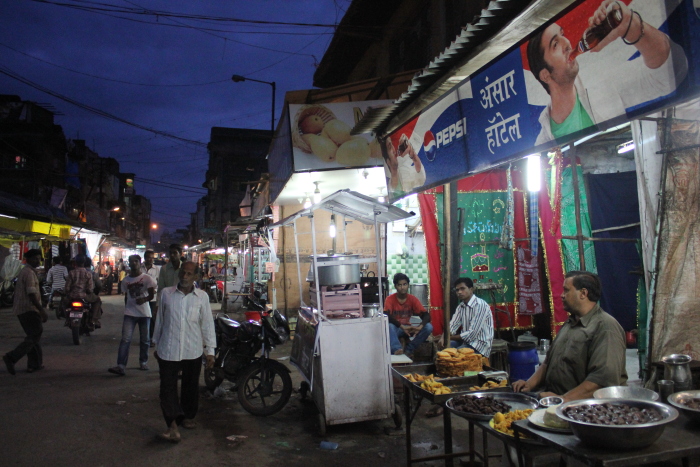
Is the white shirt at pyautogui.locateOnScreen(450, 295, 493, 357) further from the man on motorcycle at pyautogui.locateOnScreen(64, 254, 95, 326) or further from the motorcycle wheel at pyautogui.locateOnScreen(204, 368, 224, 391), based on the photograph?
the man on motorcycle at pyautogui.locateOnScreen(64, 254, 95, 326)

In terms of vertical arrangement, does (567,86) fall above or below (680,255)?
above

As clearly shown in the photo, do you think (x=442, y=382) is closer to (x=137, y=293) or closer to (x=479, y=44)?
(x=479, y=44)

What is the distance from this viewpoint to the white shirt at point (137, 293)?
8.20m

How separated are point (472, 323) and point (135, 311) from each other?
5671 millimetres

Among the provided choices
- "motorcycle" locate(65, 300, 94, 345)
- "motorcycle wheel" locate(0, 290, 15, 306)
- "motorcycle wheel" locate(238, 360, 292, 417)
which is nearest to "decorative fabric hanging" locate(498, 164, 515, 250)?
"motorcycle wheel" locate(238, 360, 292, 417)

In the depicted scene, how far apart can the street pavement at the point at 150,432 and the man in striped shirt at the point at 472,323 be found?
102cm

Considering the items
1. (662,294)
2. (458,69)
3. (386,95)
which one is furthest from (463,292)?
(386,95)

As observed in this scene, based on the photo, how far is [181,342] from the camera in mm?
5168

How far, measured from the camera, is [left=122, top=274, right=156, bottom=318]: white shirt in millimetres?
8203

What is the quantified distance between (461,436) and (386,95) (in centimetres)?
709

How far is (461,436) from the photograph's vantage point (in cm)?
541

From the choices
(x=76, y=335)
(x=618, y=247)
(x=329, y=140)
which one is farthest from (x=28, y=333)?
(x=618, y=247)

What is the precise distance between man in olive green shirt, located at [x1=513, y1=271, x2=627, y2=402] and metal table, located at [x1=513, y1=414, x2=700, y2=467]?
2.00 feet

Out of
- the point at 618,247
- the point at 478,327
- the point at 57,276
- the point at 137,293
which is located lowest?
the point at 478,327
